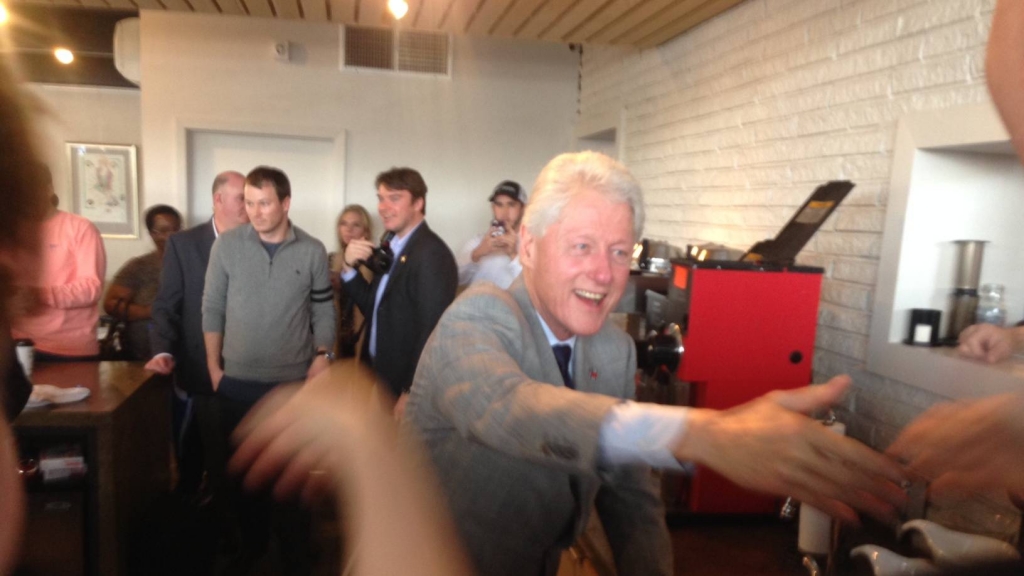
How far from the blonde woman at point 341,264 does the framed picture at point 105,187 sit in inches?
107

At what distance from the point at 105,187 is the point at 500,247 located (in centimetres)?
498

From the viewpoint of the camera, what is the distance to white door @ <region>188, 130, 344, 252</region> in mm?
5656

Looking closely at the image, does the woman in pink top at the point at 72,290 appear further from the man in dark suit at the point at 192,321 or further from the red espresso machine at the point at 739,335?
the red espresso machine at the point at 739,335

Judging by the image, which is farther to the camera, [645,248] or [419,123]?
[419,123]

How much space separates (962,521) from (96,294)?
318 cm

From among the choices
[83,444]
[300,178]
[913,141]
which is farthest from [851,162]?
[300,178]

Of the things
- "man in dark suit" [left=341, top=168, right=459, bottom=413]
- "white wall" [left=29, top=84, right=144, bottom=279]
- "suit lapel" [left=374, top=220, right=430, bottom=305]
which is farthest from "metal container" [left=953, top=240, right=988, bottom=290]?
"white wall" [left=29, top=84, right=144, bottom=279]

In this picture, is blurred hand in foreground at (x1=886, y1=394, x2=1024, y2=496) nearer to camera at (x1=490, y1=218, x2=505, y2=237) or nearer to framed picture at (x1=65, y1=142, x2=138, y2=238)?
camera at (x1=490, y1=218, x2=505, y2=237)

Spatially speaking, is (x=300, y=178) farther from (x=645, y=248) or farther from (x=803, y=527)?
(x=803, y=527)

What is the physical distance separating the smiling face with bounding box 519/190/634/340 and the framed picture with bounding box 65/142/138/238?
22.0ft

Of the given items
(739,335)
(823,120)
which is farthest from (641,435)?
(823,120)

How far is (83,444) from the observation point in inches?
91.7

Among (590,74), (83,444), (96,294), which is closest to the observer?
(83,444)

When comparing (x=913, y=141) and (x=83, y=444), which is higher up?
(x=913, y=141)
